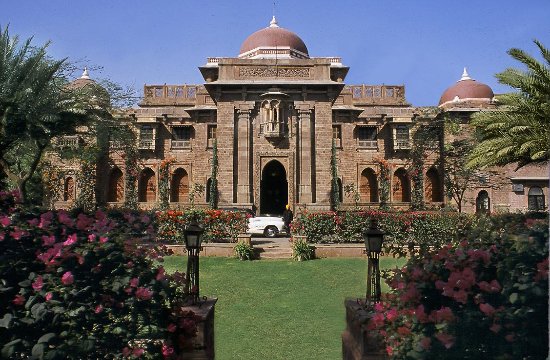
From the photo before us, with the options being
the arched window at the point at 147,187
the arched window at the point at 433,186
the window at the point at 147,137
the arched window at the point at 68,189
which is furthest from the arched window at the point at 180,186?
the arched window at the point at 433,186

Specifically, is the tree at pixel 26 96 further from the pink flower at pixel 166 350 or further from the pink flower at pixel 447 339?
the pink flower at pixel 447 339

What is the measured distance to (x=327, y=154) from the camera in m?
24.7

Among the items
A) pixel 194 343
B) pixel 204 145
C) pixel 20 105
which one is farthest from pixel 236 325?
pixel 204 145

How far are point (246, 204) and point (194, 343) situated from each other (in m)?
19.1

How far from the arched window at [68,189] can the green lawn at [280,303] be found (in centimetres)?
2296

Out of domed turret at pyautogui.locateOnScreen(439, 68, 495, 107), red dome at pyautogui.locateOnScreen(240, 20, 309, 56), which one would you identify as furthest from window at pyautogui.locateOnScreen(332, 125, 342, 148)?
domed turret at pyautogui.locateOnScreen(439, 68, 495, 107)

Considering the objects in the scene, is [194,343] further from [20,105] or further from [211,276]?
[20,105]

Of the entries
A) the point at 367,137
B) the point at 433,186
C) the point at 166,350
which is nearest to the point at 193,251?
the point at 166,350

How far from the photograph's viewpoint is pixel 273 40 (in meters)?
Answer: 34.3

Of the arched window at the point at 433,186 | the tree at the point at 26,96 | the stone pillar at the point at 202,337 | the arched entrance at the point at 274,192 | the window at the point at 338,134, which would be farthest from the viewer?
the arched window at the point at 433,186

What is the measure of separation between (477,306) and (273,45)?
32644mm

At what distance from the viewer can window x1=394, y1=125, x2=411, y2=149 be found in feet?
113

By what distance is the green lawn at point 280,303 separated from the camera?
20.8ft

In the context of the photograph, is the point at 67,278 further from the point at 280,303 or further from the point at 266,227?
the point at 266,227
